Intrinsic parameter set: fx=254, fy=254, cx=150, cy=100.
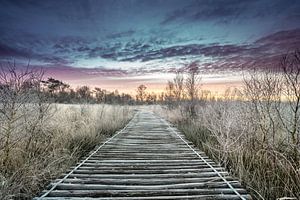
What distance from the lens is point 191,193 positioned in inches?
159

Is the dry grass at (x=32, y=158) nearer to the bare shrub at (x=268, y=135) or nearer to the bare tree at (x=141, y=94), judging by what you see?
the bare shrub at (x=268, y=135)

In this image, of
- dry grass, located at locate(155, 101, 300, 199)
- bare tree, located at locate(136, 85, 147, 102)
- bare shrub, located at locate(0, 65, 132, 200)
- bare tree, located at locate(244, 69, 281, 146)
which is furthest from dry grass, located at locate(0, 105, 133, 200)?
bare tree, located at locate(136, 85, 147, 102)

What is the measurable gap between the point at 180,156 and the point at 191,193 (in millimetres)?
Result: 2813

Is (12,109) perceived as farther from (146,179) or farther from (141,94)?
(141,94)

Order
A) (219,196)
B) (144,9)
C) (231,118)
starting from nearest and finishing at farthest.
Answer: (219,196) → (231,118) → (144,9)

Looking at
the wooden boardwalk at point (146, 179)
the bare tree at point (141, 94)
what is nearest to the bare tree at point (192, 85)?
the wooden boardwalk at point (146, 179)

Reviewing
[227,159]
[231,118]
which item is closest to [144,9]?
[231,118]

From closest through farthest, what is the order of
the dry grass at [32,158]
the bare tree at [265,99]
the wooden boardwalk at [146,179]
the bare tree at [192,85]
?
the dry grass at [32,158] → the wooden boardwalk at [146,179] → the bare tree at [265,99] → the bare tree at [192,85]

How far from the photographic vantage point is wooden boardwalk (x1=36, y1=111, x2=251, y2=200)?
156 inches

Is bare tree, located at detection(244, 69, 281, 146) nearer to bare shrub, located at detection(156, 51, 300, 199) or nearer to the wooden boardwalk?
bare shrub, located at detection(156, 51, 300, 199)

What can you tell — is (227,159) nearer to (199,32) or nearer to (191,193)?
(191,193)

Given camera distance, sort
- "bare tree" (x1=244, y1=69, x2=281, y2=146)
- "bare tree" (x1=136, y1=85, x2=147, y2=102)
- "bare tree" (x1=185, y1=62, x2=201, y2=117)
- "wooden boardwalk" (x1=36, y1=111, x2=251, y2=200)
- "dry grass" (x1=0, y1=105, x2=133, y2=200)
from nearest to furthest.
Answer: "dry grass" (x1=0, y1=105, x2=133, y2=200) → "wooden boardwalk" (x1=36, y1=111, x2=251, y2=200) → "bare tree" (x1=244, y1=69, x2=281, y2=146) → "bare tree" (x1=185, y1=62, x2=201, y2=117) → "bare tree" (x1=136, y1=85, x2=147, y2=102)

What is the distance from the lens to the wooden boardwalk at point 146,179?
3.96 m

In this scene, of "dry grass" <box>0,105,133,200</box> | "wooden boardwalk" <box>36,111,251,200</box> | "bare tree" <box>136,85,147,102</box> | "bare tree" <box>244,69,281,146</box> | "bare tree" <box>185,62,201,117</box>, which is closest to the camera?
"dry grass" <box>0,105,133,200</box>
